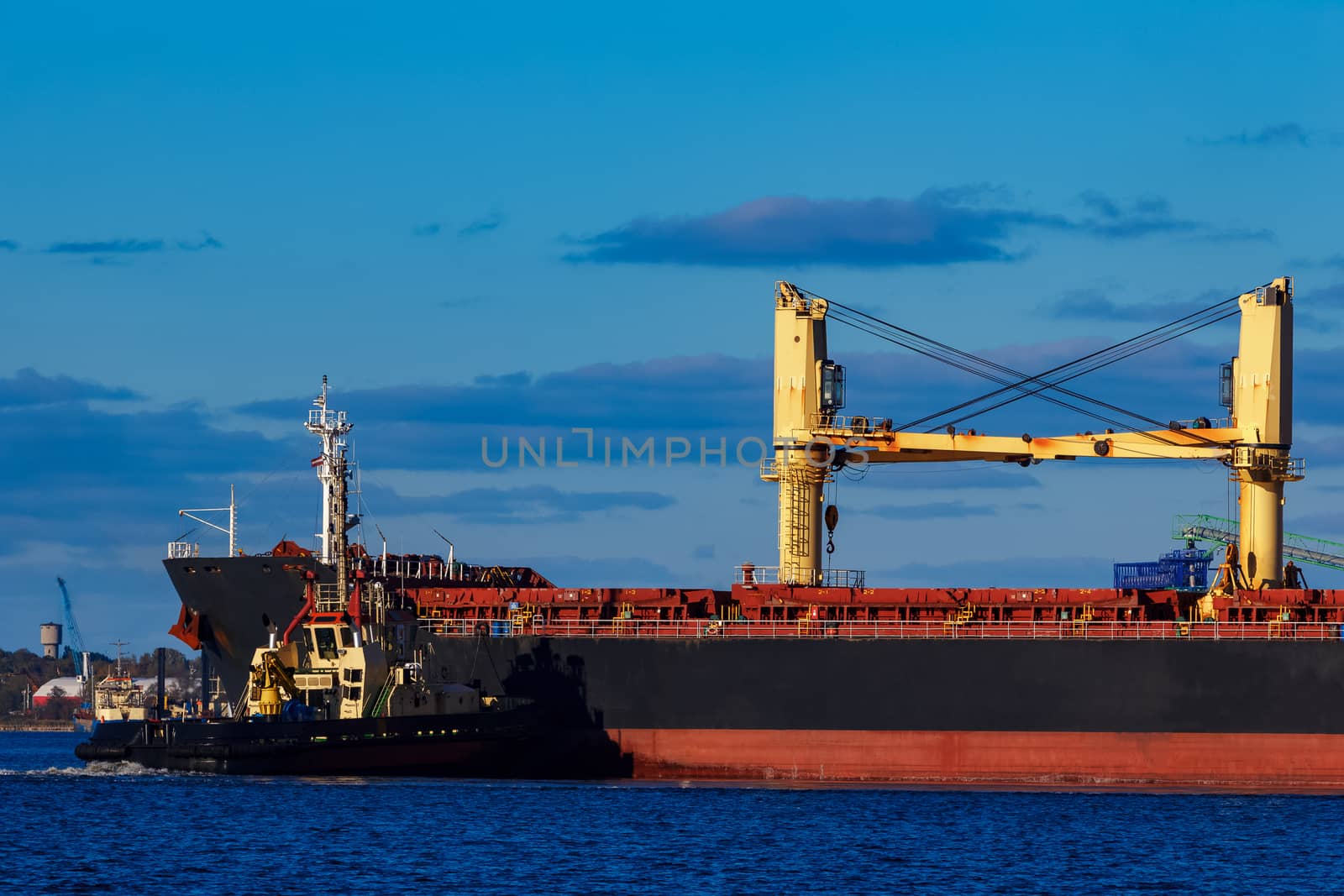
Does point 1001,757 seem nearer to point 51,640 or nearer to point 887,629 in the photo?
point 887,629

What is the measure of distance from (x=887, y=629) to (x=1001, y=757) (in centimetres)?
403

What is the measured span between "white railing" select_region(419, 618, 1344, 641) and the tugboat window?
3.21 meters

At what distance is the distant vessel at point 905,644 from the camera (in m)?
45.4

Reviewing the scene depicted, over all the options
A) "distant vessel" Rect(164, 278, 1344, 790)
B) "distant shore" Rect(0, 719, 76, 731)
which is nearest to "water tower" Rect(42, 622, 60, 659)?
"distant shore" Rect(0, 719, 76, 731)

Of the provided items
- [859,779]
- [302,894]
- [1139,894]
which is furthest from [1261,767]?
[302,894]

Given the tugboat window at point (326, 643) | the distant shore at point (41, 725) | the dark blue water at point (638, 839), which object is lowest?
the distant shore at point (41, 725)

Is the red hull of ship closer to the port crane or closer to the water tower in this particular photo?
the port crane

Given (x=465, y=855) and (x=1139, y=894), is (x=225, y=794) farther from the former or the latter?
(x=1139, y=894)

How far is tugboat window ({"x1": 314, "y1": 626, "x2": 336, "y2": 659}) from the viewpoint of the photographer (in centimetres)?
4566

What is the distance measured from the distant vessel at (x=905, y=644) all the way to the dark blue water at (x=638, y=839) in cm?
108

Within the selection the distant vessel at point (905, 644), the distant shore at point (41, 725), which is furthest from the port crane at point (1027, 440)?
the distant shore at point (41, 725)

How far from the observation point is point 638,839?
3744cm

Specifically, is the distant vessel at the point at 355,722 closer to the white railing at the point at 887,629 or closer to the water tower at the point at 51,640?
the white railing at the point at 887,629

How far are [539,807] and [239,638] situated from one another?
1067cm
